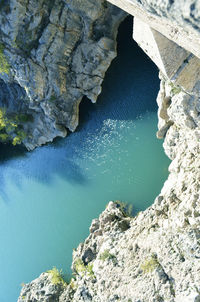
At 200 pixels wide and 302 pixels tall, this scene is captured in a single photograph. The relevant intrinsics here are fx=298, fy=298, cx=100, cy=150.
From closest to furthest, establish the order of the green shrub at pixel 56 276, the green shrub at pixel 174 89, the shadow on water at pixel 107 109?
the green shrub at pixel 174 89 → the green shrub at pixel 56 276 → the shadow on water at pixel 107 109

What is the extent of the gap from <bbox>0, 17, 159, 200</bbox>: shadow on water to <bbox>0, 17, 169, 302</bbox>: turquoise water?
2.1 inches

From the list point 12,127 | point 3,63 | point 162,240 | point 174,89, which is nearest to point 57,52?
point 3,63

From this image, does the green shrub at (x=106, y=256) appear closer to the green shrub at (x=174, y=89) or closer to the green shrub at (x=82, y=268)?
the green shrub at (x=82, y=268)

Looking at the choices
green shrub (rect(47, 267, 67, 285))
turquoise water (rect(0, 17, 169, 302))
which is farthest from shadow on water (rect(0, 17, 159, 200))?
green shrub (rect(47, 267, 67, 285))

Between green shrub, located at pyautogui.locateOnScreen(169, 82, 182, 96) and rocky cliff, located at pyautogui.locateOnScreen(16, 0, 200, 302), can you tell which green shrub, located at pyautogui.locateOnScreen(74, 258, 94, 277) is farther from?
green shrub, located at pyautogui.locateOnScreen(169, 82, 182, 96)

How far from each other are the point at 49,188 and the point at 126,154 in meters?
5.63

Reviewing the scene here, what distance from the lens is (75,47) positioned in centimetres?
1672

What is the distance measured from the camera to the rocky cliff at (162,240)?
29.2 feet

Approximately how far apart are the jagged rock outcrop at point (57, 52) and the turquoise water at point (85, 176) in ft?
3.22

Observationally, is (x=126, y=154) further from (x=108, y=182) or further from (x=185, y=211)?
(x=185, y=211)

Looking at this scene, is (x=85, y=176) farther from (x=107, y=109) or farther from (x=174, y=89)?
(x=174, y=89)

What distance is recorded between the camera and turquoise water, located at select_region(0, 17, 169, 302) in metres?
15.7

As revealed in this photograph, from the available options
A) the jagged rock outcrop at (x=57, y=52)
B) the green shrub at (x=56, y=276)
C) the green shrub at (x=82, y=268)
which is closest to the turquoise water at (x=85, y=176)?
the green shrub at (x=56, y=276)

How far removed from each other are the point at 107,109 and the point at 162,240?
30.8 ft
